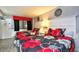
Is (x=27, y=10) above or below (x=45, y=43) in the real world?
above

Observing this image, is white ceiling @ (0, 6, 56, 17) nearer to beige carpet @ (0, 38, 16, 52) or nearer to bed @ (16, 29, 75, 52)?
bed @ (16, 29, 75, 52)

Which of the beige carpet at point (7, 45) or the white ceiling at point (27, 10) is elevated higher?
the white ceiling at point (27, 10)

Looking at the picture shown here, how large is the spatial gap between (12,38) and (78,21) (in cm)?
97

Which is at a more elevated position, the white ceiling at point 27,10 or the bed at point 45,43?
the white ceiling at point 27,10

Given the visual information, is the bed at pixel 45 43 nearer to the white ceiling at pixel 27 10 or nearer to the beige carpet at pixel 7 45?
the beige carpet at pixel 7 45

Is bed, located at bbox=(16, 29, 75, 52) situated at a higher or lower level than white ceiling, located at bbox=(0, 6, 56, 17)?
lower

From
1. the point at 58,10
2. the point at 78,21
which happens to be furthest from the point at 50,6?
the point at 78,21

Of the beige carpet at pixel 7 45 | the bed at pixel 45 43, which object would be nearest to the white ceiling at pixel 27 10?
the bed at pixel 45 43

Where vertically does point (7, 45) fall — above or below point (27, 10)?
below

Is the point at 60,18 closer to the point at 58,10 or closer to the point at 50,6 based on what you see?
the point at 58,10

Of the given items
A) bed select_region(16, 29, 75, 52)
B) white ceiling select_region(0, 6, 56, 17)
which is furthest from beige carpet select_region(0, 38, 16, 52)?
white ceiling select_region(0, 6, 56, 17)
